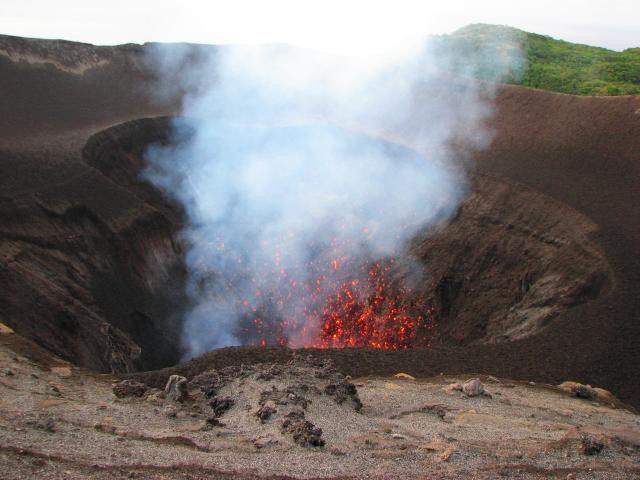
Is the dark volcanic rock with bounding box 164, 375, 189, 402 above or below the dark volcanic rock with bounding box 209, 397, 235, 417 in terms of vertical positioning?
above

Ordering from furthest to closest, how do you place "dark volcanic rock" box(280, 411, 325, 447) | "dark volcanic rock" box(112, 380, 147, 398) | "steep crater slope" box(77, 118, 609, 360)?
1. "steep crater slope" box(77, 118, 609, 360)
2. "dark volcanic rock" box(112, 380, 147, 398)
3. "dark volcanic rock" box(280, 411, 325, 447)

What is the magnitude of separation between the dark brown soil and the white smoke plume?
199 cm

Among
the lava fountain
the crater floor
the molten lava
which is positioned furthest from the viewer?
the lava fountain

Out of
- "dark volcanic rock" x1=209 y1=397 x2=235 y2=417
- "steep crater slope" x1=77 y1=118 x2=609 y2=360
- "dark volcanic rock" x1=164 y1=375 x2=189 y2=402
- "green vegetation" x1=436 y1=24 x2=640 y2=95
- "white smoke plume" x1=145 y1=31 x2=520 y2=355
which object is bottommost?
"dark volcanic rock" x1=209 y1=397 x2=235 y2=417

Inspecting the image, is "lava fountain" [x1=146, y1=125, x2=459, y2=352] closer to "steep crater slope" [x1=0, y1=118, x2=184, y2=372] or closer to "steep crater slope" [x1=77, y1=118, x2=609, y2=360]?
"steep crater slope" [x1=77, y1=118, x2=609, y2=360]

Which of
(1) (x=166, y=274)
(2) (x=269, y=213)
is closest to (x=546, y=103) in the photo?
(2) (x=269, y=213)

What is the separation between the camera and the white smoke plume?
104ft

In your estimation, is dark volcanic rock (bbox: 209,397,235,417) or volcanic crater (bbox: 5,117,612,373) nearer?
dark volcanic rock (bbox: 209,397,235,417)

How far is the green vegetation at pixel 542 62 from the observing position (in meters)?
45.7

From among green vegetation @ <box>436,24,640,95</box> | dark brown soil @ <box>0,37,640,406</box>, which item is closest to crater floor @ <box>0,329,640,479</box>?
dark brown soil @ <box>0,37,640,406</box>

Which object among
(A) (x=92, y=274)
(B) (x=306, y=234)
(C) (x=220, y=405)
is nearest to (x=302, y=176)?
(B) (x=306, y=234)

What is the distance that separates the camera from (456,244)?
28.5 metres

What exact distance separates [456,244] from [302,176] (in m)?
12.3

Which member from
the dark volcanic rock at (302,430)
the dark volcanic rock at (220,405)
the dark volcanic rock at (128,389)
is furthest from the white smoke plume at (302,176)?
the dark volcanic rock at (302,430)
